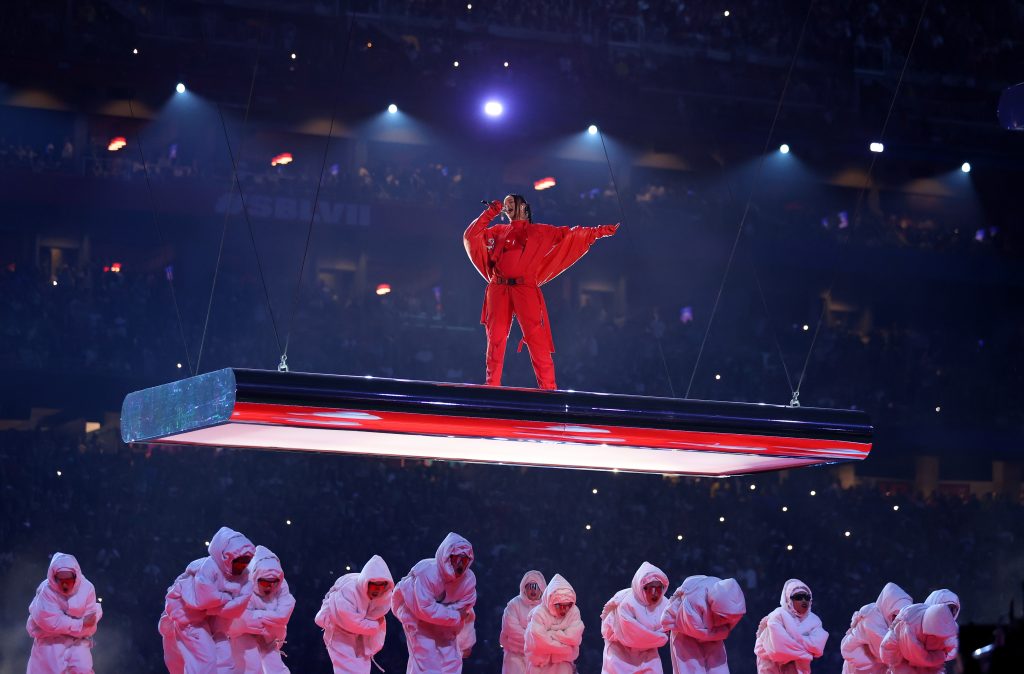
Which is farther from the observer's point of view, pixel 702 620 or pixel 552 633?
pixel 552 633

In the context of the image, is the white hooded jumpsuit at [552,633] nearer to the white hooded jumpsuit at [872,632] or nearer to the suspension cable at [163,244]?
the white hooded jumpsuit at [872,632]

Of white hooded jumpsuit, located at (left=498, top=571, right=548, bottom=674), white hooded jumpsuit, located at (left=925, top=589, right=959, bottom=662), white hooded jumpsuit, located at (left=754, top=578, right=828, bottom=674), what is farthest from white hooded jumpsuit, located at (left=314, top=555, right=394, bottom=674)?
white hooded jumpsuit, located at (left=925, top=589, right=959, bottom=662)

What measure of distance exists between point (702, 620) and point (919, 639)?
2151mm

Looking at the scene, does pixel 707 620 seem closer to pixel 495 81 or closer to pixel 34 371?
pixel 34 371

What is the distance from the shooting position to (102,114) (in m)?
25.0

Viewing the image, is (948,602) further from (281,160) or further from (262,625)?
(281,160)

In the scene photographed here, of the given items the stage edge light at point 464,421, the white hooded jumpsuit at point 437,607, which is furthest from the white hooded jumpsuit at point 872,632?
→ the white hooded jumpsuit at point 437,607

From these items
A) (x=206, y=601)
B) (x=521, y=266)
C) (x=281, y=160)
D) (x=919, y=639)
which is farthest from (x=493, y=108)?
(x=206, y=601)

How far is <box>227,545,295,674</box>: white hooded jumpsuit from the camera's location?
11922 mm

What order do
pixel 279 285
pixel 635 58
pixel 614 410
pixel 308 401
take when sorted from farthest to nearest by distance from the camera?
pixel 635 58
pixel 279 285
pixel 614 410
pixel 308 401

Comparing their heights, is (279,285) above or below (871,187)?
below

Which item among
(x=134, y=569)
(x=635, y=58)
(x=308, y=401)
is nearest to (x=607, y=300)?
(x=635, y=58)

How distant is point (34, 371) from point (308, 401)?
38.7 feet

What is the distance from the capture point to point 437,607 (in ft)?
39.9
